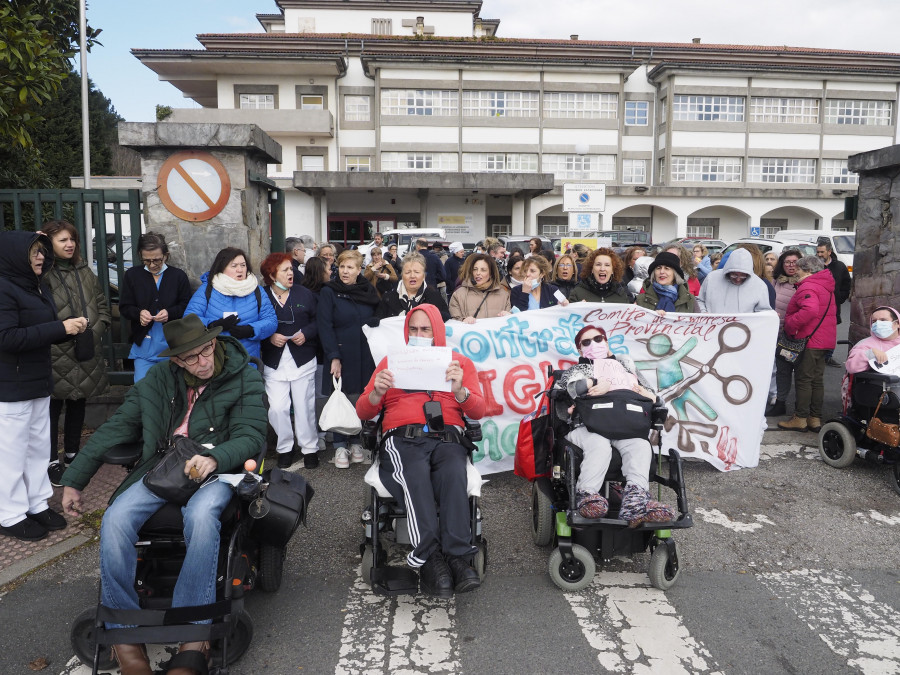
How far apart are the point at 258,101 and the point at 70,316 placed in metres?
37.8

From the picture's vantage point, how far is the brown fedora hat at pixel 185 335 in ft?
11.7

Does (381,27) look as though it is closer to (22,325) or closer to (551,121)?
(551,121)

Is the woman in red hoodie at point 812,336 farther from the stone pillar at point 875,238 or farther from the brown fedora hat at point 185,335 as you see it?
the brown fedora hat at point 185,335

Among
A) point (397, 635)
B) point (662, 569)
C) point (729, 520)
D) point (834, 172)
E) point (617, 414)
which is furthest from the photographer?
point (834, 172)

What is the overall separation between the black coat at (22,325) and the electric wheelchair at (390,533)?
94.7 inches

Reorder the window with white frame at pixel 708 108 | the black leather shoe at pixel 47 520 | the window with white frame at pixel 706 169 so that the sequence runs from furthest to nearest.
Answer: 1. the window with white frame at pixel 706 169
2. the window with white frame at pixel 708 108
3. the black leather shoe at pixel 47 520

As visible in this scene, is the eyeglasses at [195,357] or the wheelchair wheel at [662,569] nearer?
the eyeglasses at [195,357]

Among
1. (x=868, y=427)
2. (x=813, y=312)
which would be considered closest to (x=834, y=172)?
(x=813, y=312)

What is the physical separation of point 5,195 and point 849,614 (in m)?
7.53

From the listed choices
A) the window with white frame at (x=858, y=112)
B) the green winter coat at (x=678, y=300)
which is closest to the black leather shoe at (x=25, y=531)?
the green winter coat at (x=678, y=300)

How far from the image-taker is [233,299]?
19.0ft

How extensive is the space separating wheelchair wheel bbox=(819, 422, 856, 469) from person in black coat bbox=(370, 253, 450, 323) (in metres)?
3.64

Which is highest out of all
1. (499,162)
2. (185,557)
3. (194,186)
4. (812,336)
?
(499,162)

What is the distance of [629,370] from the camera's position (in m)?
4.58
